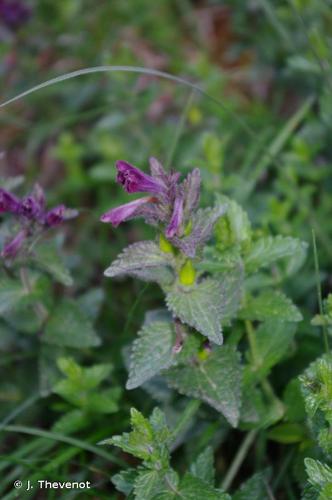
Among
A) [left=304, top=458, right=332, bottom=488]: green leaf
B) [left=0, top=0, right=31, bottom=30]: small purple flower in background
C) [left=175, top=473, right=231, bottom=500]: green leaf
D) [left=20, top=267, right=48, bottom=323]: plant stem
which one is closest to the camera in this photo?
[left=304, top=458, right=332, bottom=488]: green leaf

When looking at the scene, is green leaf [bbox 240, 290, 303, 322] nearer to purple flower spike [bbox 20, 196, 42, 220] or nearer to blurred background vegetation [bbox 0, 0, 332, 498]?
blurred background vegetation [bbox 0, 0, 332, 498]

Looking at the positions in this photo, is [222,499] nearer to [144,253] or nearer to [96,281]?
[144,253]

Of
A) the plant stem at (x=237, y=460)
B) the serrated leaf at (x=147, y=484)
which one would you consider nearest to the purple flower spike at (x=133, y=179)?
the serrated leaf at (x=147, y=484)

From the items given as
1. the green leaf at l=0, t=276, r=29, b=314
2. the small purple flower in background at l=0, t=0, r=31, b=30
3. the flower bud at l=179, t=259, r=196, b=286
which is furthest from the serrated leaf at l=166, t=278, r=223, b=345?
the small purple flower in background at l=0, t=0, r=31, b=30

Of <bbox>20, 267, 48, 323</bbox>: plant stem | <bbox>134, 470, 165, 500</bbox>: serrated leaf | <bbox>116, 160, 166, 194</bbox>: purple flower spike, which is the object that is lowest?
<bbox>20, 267, 48, 323</bbox>: plant stem

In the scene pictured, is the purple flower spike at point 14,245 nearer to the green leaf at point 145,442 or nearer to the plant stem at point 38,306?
the plant stem at point 38,306
